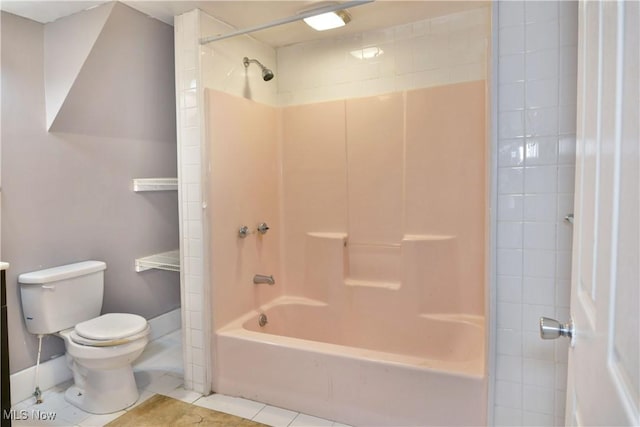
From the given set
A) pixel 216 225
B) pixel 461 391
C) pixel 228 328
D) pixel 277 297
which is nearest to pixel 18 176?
pixel 216 225

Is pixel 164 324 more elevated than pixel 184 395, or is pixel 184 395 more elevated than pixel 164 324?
pixel 164 324

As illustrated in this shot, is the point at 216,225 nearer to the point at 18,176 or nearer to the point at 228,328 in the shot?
the point at 228,328

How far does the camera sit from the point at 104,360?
2.03 m

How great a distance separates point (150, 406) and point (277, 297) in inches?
43.1

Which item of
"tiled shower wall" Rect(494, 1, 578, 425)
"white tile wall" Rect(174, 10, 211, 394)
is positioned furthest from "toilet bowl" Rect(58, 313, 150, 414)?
"tiled shower wall" Rect(494, 1, 578, 425)

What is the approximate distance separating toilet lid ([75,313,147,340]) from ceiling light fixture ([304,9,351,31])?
2.00m

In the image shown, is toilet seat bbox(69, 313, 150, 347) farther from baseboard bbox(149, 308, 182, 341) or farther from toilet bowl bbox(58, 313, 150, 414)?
baseboard bbox(149, 308, 182, 341)

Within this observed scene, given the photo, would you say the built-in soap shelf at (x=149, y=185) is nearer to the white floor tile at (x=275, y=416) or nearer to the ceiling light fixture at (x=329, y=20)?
the ceiling light fixture at (x=329, y=20)

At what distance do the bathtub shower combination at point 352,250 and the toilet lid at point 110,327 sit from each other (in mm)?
452

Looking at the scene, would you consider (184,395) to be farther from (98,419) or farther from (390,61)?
(390,61)

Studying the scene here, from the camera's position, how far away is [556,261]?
1.52m

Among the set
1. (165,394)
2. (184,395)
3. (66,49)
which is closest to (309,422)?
(184,395)

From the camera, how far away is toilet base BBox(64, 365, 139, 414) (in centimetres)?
209

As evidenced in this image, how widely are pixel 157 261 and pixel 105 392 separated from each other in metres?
0.94
